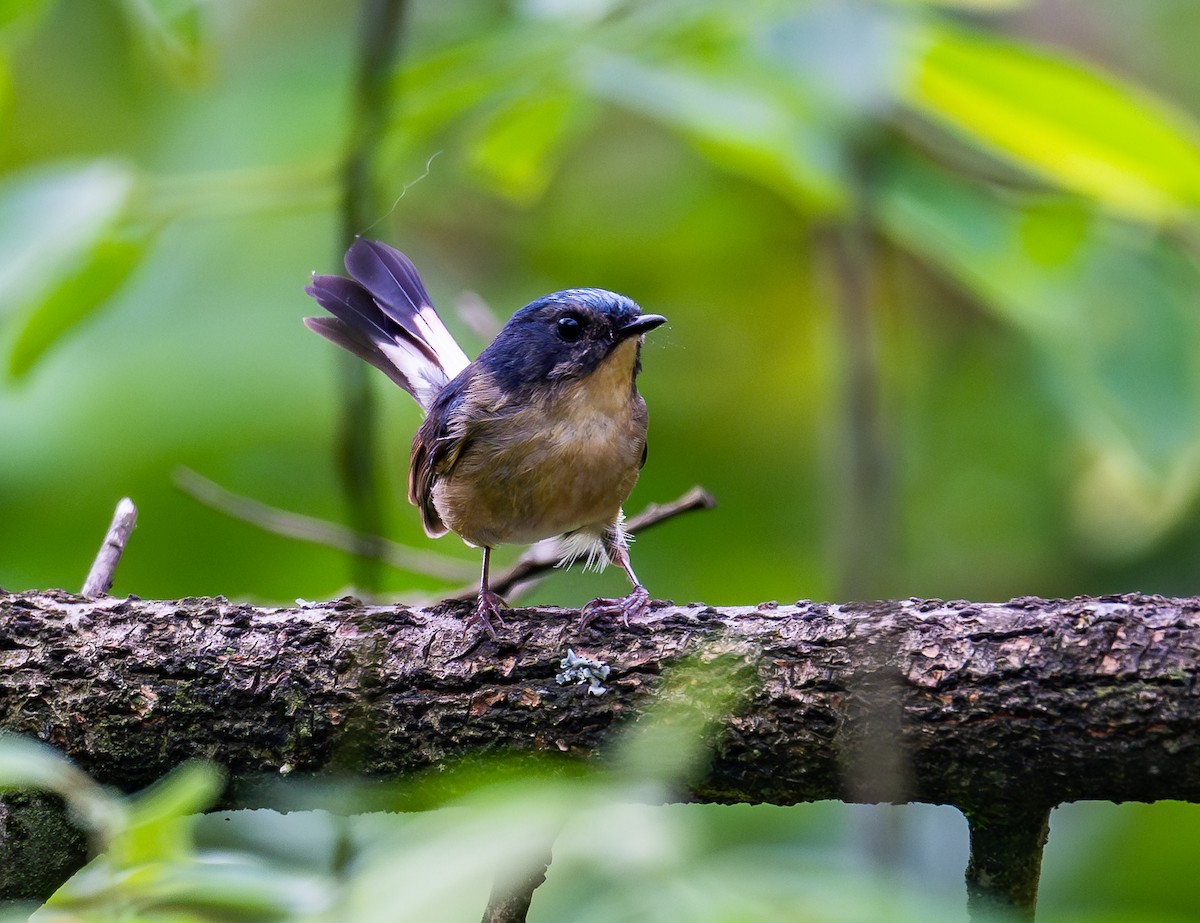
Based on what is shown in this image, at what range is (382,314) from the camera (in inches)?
203

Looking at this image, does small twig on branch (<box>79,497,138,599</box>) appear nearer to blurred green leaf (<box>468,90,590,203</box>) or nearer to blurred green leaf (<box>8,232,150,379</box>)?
blurred green leaf (<box>8,232,150,379</box>)

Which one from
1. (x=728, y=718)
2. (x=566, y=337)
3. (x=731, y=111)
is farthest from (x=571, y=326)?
(x=728, y=718)

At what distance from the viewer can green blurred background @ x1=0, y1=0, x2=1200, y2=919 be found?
329 centimetres

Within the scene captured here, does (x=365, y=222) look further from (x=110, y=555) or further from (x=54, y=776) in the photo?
(x=110, y=555)

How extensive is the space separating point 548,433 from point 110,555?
1463 mm

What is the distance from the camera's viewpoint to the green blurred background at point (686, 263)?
329 centimetres

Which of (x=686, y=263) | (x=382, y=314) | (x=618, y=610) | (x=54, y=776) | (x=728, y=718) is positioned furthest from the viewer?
(x=686, y=263)

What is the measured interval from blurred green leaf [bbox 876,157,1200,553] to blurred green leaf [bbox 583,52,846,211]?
10.2 inches

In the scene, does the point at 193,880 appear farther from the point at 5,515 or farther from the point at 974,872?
the point at 5,515

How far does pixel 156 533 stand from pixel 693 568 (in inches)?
103

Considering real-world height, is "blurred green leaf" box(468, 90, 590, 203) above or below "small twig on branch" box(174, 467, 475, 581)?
above

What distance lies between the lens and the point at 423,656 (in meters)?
3.28

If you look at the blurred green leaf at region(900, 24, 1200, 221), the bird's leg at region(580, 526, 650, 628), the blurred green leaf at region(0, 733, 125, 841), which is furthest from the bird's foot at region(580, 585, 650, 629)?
the blurred green leaf at region(0, 733, 125, 841)

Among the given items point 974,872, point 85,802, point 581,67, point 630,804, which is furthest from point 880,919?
point 581,67
